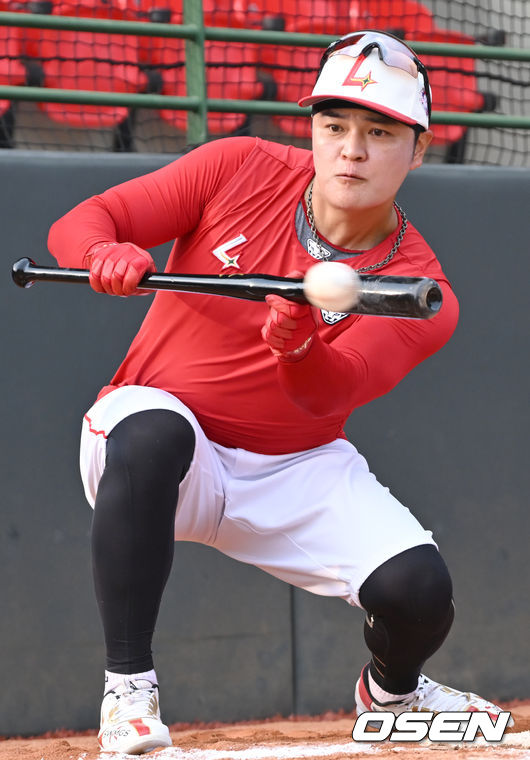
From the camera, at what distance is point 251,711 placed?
3.40m

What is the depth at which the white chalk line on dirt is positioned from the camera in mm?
1976

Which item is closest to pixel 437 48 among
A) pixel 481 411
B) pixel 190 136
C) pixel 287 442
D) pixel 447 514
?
pixel 190 136

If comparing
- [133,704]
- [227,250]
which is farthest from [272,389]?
[133,704]

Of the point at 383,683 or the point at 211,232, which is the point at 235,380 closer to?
the point at 211,232

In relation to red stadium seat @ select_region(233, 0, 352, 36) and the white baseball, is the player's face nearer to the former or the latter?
the white baseball

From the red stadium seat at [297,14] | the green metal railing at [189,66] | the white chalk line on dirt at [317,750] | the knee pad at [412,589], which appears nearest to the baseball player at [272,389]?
the knee pad at [412,589]

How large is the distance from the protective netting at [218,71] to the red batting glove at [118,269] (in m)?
1.77

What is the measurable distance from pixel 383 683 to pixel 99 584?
77 cm

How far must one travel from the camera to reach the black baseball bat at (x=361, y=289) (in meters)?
1.75

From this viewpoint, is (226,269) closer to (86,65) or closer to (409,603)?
(409,603)

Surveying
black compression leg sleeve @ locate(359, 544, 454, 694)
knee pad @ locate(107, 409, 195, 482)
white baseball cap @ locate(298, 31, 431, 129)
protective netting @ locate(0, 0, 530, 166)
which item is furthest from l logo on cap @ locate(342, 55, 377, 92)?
protective netting @ locate(0, 0, 530, 166)

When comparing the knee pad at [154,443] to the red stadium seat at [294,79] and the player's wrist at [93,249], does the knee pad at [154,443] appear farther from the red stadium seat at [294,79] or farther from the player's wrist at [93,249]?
the red stadium seat at [294,79]

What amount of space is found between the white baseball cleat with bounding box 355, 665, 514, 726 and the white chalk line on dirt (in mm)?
101

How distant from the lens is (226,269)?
7.88 feet
